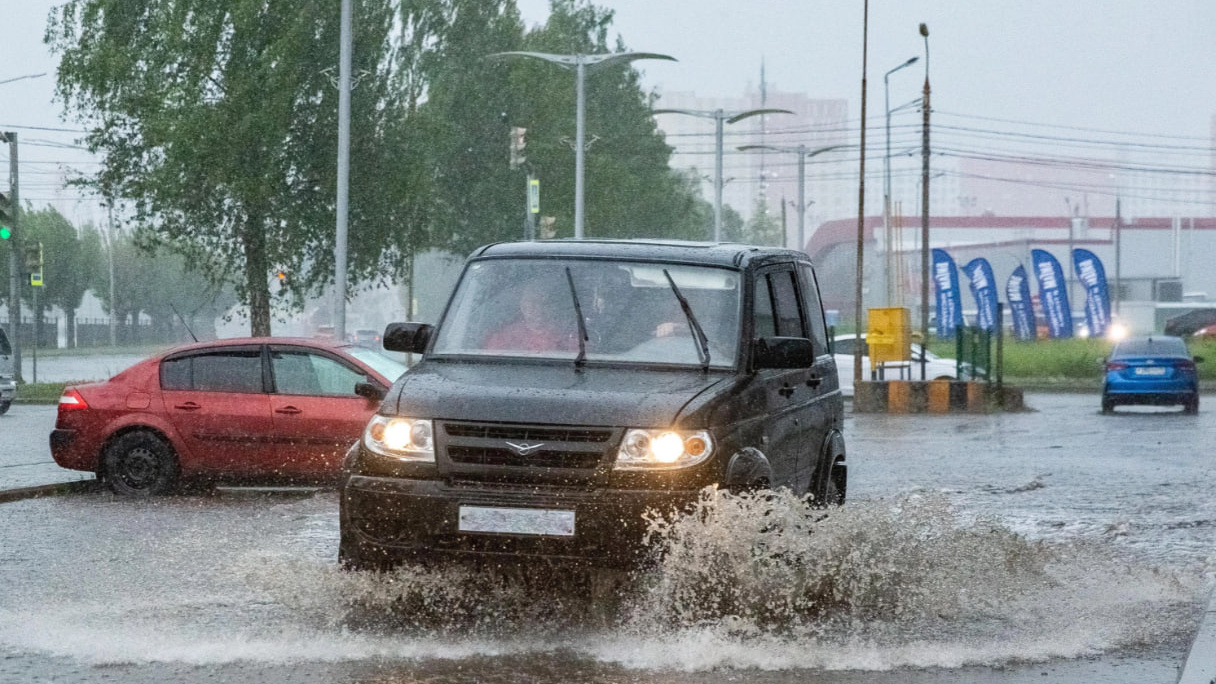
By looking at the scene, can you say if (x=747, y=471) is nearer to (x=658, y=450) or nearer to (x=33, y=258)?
(x=658, y=450)

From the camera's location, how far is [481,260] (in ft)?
29.9

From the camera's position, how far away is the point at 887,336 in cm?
3284

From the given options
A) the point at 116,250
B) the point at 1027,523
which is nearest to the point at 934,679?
the point at 1027,523

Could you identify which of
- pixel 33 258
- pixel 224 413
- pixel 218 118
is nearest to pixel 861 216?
pixel 218 118

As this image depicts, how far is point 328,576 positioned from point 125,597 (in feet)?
3.51

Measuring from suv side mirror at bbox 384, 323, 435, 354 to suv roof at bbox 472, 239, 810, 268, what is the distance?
0.46m

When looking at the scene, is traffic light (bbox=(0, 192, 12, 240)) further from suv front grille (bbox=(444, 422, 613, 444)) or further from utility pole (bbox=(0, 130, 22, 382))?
suv front grille (bbox=(444, 422, 613, 444))

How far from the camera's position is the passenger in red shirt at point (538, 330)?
27.9 feet

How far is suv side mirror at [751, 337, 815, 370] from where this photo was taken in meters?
8.40

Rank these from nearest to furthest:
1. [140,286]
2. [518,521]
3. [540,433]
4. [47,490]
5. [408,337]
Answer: [518,521] < [540,433] < [408,337] < [47,490] < [140,286]

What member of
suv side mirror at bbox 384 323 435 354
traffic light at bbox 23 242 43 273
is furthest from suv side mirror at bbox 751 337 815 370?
Answer: traffic light at bbox 23 242 43 273

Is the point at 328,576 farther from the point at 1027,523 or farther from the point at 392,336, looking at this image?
the point at 1027,523

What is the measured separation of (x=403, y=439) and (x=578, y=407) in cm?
78

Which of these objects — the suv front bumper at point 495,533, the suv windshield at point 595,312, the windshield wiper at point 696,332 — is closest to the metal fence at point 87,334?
the suv windshield at point 595,312
